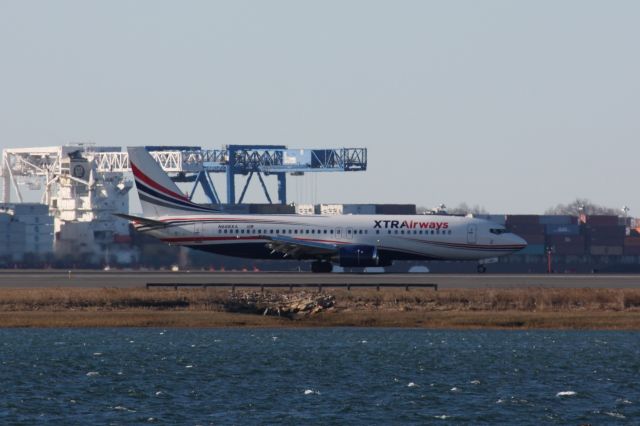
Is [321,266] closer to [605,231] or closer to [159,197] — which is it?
[159,197]

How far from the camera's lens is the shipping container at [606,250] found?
13762cm

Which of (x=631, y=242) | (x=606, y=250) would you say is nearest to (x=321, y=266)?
(x=606, y=250)

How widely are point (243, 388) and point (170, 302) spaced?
2335 cm

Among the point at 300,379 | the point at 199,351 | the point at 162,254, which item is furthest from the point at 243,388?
the point at 162,254

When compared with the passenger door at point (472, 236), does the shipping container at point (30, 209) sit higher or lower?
higher

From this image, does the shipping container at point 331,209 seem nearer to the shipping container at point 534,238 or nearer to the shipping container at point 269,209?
the shipping container at point 269,209

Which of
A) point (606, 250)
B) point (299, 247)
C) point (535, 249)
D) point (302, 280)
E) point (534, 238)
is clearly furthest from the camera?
point (606, 250)

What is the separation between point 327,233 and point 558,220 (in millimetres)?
57028

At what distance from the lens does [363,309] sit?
64250 mm

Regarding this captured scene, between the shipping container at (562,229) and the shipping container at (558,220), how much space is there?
2.51ft

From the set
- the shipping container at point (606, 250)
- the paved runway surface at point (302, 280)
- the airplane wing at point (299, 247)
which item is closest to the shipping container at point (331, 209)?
the shipping container at point (606, 250)

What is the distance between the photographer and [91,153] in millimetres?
146000

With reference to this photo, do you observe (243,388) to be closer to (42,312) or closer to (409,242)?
(42,312)

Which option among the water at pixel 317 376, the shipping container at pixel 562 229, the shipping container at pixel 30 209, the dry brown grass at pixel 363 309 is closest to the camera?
the water at pixel 317 376
